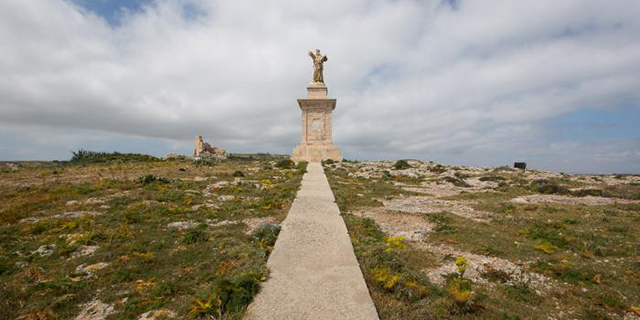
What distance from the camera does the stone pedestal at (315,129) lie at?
124ft

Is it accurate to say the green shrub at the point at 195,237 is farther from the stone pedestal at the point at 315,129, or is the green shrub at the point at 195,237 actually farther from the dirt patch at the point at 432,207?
the stone pedestal at the point at 315,129

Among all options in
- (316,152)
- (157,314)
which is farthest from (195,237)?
(316,152)

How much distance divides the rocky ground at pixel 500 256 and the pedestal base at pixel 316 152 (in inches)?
771

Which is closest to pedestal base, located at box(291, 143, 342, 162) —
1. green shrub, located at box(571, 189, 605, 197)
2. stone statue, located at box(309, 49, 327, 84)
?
stone statue, located at box(309, 49, 327, 84)

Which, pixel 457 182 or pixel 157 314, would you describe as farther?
pixel 457 182

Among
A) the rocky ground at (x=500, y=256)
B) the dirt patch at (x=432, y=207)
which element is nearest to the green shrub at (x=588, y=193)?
the rocky ground at (x=500, y=256)

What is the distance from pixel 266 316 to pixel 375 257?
320cm

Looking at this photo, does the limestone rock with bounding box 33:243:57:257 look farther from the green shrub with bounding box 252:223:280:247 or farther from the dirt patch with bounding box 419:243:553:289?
the dirt patch with bounding box 419:243:553:289

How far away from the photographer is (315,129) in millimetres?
38094

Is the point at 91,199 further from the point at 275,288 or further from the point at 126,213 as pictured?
the point at 275,288

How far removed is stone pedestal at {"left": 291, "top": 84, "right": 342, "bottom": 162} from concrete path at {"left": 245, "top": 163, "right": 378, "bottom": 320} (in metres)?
27.2

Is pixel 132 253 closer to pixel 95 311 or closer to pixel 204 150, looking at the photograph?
pixel 95 311

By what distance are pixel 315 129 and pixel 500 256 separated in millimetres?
30406

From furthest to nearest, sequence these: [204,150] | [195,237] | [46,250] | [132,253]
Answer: [204,150] < [195,237] < [46,250] < [132,253]
